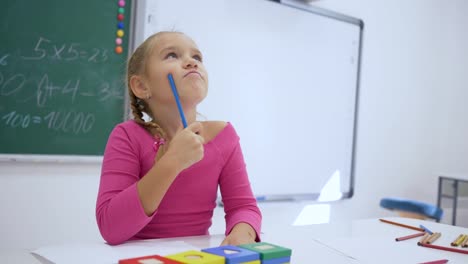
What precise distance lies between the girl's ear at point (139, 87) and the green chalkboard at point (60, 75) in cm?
94

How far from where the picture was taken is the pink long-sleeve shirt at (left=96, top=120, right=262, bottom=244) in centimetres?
83

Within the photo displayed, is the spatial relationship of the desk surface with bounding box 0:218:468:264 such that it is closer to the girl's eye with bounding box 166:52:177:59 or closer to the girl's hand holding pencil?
the girl's hand holding pencil

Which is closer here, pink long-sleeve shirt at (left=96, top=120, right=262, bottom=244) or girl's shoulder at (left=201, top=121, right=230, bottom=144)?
pink long-sleeve shirt at (left=96, top=120, right=262, bottom=244)

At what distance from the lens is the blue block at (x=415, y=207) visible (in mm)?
2256

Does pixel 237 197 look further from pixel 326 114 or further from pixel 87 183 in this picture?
pixel 326 114

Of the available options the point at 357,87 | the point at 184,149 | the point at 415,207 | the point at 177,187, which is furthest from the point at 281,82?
the point at 184,149

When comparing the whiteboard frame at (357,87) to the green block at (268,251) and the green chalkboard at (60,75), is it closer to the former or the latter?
the green chalkboard at (60,75)

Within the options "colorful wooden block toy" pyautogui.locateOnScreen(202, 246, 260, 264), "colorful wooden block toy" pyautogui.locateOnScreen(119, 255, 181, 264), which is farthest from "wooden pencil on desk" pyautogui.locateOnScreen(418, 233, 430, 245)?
"colorful wooden block toy" pyautogui.locateOnScreen(119, 255, 181, 264)

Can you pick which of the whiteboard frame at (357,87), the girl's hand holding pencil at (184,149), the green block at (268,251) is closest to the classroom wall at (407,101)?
the whiteboard frame at (357,87)

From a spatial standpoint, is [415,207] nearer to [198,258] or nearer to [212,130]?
[212,130]

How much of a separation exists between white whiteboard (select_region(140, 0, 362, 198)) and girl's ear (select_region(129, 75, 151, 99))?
1034 millimetres

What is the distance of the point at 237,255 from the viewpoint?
56cm

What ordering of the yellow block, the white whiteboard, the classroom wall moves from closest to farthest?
the yellow block < the white whiteboard < the classroom wall

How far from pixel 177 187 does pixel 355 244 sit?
400mm
